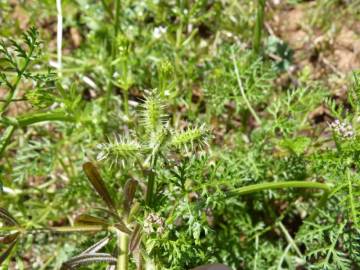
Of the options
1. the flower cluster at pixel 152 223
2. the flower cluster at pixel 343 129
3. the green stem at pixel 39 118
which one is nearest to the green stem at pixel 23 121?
the green stem at pixel 39 118

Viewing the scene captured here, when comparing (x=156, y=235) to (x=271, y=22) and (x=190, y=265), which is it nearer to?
(x=190, y=265)

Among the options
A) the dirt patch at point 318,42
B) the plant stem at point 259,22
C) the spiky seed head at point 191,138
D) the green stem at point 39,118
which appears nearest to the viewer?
the spiky seed head at point 191,138

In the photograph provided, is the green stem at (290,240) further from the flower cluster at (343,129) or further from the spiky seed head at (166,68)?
the spiky seed head at (166,68)

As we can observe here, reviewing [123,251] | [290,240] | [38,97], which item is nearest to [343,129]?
[290,240]

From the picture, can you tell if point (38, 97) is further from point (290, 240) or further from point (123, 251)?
point (290, 240)

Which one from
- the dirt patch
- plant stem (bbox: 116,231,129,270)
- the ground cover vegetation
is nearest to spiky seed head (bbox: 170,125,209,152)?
the ground cover vegetation

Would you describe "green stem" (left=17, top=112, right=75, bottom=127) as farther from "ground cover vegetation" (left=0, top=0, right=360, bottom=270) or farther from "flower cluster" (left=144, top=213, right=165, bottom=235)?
"flower cluster" (left=144, top=213, right=165, bottom=235)

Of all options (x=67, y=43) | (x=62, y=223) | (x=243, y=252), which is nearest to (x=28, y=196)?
(x=62, y=223)
